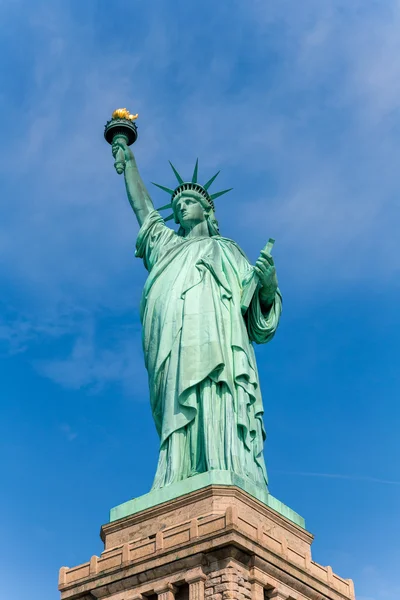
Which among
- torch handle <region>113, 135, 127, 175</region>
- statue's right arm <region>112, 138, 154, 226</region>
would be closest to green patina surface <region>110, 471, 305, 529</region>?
statue's right arm <region>112, 138, 154, 226</region>

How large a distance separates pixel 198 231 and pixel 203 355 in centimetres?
468

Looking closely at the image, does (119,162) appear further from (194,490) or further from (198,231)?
(194,490)

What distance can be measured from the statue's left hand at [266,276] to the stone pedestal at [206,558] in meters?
5.41

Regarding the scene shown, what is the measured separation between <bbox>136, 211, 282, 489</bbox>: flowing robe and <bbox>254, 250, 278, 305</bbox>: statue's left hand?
0.24 metres

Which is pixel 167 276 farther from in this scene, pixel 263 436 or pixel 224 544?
pixel 224 544

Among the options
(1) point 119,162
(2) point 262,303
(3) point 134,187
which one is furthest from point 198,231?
(1) point 119,162

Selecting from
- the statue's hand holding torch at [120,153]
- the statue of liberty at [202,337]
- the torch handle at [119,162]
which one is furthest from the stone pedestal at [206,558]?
the statue's hand holding torch at [120,153]

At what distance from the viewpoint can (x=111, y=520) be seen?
2280cm

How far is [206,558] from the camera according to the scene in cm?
2033

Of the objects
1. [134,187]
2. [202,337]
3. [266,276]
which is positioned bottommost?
[202,337]

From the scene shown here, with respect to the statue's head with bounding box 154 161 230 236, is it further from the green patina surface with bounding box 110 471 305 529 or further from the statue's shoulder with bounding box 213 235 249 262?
the green patina surface with bounding box 110 471 305 529

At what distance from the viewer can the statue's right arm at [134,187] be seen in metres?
28.6

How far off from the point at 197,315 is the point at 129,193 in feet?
17.2

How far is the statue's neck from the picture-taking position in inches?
1096
